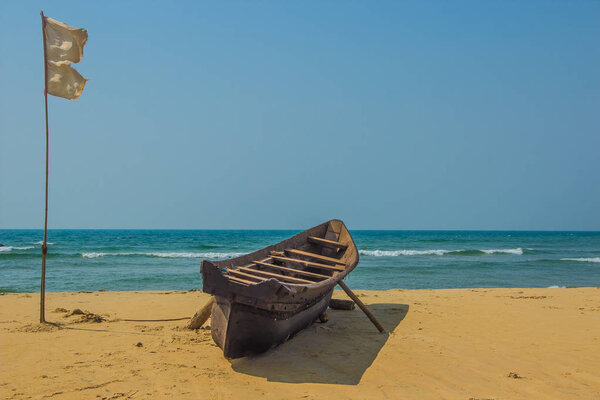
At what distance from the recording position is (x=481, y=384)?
4449mm

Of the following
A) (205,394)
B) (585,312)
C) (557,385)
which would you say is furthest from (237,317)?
(585,312)

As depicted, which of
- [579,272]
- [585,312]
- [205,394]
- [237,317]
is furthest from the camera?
[579,272]

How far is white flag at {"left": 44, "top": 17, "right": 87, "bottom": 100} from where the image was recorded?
6.75 m

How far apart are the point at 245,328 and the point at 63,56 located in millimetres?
5341

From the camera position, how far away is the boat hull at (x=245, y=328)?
4746mm

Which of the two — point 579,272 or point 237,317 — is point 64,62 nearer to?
point 237,317

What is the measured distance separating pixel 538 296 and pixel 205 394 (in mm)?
9557

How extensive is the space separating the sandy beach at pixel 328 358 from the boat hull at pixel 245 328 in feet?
0.53

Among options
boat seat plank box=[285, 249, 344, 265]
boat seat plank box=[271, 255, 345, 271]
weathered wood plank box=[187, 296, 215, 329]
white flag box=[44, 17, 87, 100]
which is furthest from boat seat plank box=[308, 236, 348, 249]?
white flag box=[44, 17, 87, 100]

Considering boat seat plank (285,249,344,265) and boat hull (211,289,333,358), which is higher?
boat seat plank (285,249,344,265)

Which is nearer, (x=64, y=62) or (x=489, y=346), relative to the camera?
(x=489, y=346)

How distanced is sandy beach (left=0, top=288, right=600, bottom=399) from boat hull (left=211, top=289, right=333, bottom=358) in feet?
0.53

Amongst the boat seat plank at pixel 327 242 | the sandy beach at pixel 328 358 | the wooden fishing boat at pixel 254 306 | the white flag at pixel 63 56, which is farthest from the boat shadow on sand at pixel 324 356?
the white flag at pixel 63 56

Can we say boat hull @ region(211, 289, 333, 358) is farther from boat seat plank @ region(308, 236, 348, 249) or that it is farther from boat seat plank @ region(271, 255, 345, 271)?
boat seat plank @ region(308, 236, 348, 249)
